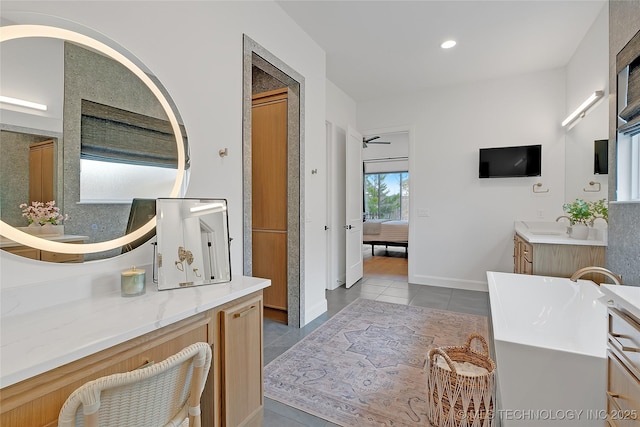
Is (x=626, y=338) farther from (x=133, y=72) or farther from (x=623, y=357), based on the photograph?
(x=133, y=72)

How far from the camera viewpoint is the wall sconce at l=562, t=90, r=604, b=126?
9.07ft

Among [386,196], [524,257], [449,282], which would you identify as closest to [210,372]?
[524,257]

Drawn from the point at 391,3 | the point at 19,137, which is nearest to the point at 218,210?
the point at 19,137

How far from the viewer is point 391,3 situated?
2615 millimetres

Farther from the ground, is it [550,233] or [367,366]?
[550,233]

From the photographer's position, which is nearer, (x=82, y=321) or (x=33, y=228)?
(x=82, y=321)

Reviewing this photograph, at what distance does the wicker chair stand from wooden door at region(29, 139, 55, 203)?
0.87 metres

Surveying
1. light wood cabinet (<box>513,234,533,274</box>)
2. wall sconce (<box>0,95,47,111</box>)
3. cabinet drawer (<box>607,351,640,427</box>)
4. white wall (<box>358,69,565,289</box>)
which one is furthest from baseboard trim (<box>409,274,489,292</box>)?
wall sconce (<box>0,95,47,111</box>)

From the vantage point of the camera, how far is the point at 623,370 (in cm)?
110

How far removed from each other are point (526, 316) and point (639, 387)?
1.52 metres

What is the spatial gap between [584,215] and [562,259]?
21.7 inches

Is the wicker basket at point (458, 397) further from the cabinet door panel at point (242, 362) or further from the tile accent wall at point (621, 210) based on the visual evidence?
the tile accent wall at point (621, 210)

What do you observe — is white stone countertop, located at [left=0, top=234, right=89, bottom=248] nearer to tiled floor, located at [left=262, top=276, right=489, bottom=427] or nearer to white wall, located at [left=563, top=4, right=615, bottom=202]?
tiled floor, located at [left=262, top=276, right=489, bottom=427]

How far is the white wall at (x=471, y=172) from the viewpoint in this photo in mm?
3938
